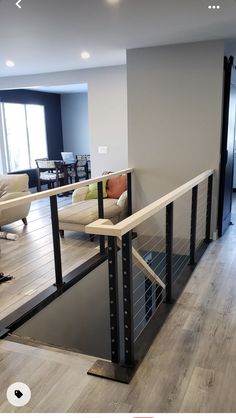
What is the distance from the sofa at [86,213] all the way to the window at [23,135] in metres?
3.82

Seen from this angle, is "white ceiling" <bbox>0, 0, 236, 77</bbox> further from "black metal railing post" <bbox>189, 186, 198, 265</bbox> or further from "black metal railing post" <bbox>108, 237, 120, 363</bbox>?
"black metal railing post" <bbox>108, 237, 120, 363</bbox>

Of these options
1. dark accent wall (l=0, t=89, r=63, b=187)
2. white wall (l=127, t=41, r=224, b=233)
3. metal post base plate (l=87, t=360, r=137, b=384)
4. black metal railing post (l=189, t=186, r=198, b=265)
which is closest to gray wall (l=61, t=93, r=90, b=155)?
dark accent wall (l=0, t=89, r=63, b=187)

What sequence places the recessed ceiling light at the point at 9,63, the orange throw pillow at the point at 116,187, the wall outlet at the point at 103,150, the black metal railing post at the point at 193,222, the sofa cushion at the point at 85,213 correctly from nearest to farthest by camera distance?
the black metal railing post at the point at 193,222
the sofa cushion at the point at 85,213
the recessed ceiling light at the point at 9,63
the orange throw pillow at the point at 116,187
the wall outlet at the point at 103,150

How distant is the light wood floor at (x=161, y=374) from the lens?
1745mm

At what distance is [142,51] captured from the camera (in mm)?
4258

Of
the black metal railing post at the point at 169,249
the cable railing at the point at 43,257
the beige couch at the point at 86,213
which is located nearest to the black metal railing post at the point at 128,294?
the black metal railing post at the point at 169,249

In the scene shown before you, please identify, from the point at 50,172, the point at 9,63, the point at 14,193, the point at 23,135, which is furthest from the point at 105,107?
the point at 23,135

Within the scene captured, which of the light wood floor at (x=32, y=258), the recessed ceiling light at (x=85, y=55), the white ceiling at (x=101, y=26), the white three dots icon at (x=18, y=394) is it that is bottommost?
the light wood floor at (x=32, y=258)

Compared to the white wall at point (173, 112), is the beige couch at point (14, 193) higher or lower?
lower

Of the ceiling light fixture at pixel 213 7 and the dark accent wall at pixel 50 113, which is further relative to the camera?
the dark accent wall at pixel 50 113

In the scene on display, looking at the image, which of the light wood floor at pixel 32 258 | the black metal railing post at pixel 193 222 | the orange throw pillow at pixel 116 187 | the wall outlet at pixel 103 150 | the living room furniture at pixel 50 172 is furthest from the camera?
the living room furniture at pixel 50 172

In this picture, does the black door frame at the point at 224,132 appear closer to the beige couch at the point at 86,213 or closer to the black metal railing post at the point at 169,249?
the beige couch at the point at 86,213

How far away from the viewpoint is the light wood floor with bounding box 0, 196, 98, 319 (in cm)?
307

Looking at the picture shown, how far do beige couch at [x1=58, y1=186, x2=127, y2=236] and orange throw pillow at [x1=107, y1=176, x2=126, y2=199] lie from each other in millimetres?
244
